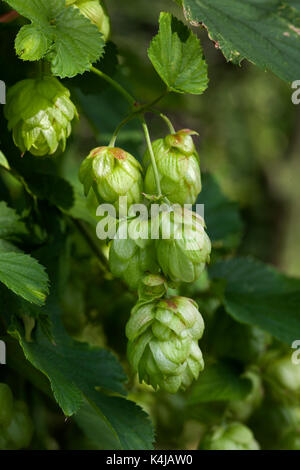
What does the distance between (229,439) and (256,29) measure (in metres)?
0.47

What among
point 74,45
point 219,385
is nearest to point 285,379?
point 219,385

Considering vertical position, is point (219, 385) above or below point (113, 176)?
below

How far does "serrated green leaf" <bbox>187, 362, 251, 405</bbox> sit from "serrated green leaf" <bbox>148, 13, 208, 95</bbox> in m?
0.41

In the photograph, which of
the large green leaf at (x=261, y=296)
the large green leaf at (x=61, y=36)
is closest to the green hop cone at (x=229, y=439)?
the large green leaf at (x=261, y=296)

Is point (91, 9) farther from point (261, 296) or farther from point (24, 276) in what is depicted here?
point (261, 296)

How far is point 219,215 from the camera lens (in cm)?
102

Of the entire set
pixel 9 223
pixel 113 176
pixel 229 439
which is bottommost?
pixel 229 439

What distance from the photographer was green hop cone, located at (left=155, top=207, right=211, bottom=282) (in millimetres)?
467

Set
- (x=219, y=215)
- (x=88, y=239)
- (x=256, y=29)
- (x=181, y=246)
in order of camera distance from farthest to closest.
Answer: (x=219, y=215) → (x=88, y=239) → (x=256, y=29) → (x=181, y=246)

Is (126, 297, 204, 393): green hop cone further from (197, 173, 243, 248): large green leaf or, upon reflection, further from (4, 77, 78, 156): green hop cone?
(197, 173, 243, 248): large green leaf

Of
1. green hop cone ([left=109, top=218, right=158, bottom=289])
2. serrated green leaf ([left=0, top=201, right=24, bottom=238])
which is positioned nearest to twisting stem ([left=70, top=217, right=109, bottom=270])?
serrated green leaf ([left=0, top=201, right=24, bottom=238])
